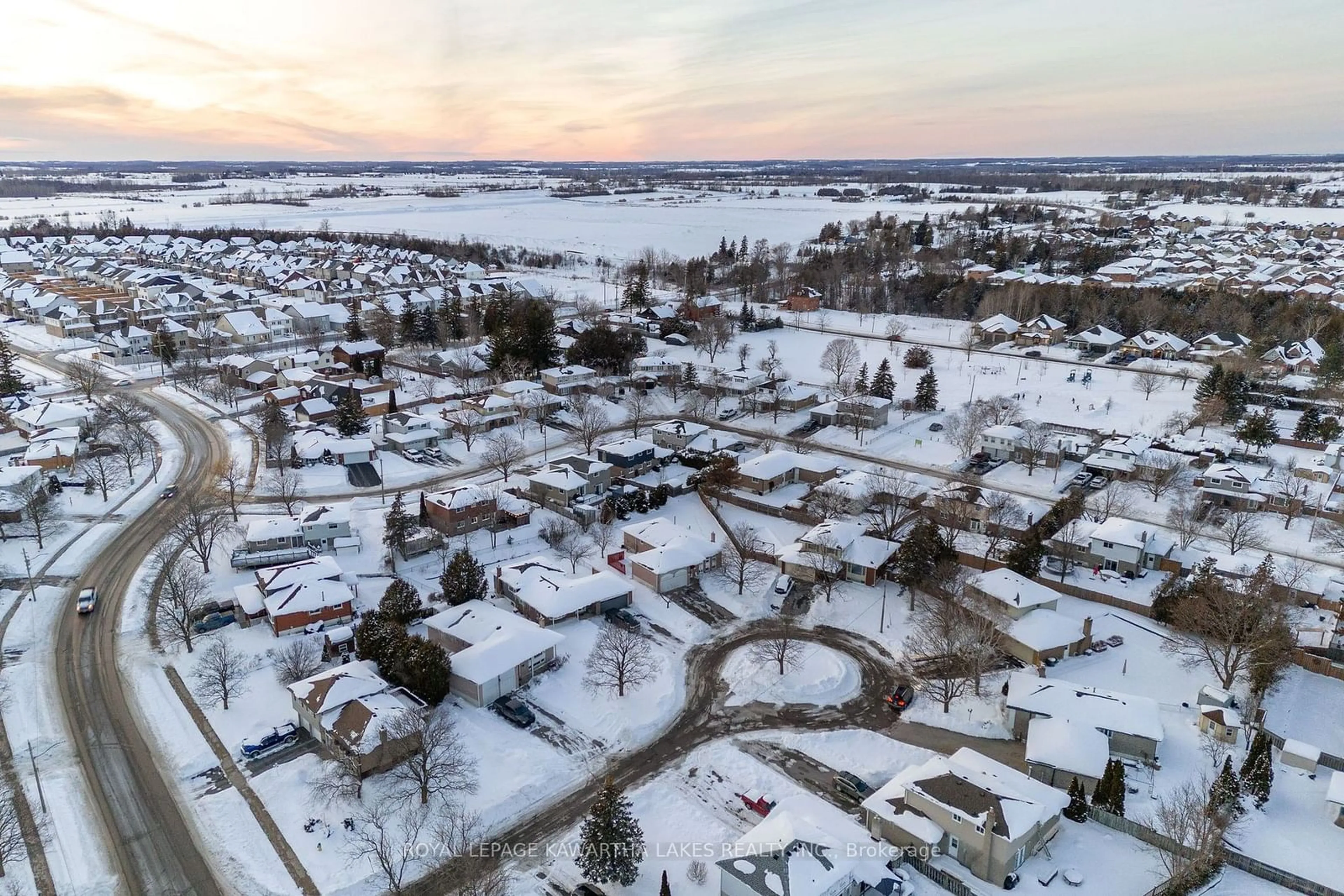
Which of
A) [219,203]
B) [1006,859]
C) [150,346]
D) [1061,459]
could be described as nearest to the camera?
[1006,859]

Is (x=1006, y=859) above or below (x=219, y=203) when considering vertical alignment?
below

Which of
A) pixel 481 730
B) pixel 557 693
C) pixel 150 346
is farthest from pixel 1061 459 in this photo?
pixel 150 346

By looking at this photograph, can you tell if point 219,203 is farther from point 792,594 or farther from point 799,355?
point 792,594

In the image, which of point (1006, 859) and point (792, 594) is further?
point (792, 594)

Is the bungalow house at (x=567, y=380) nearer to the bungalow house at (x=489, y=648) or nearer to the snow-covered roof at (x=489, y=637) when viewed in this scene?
the snow-covered roof at (x=489, y=637)

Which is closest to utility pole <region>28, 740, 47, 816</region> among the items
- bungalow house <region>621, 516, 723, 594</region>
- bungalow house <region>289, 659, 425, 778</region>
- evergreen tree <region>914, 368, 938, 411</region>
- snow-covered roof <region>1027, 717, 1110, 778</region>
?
bungalow house <region>289, 659, 425, 778</region>

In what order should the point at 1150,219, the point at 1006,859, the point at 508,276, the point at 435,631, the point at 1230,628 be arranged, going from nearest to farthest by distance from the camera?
1. the point at 1006,859
2. the point at 1230,628
3. the point at 435,631
4. the point at 508,276
5. the point at 1150,219

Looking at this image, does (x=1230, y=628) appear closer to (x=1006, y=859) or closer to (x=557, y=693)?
(x=1006, y=859)
